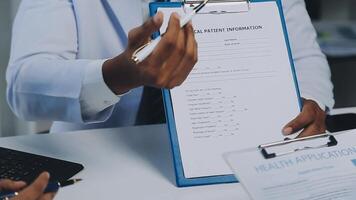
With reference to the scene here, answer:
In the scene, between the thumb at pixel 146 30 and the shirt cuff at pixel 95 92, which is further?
the shirt cuff at pixel 95 92

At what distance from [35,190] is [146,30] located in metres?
0.23

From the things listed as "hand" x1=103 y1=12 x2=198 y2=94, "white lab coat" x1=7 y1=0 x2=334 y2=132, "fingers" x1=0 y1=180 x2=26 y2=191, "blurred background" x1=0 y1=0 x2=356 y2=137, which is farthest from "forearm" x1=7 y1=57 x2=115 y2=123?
"blurred background" x1=0 y1=0 x2=356 y2=137

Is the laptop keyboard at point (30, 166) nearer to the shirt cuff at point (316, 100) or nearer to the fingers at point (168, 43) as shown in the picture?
the fingers at point (168, 43)

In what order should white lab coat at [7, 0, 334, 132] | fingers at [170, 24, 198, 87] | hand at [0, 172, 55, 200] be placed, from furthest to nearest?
white lab coat at [7, 0, 334, 132] < fingers at [170, 24, 198, 87] < hand at [0, 172, 55, 200]

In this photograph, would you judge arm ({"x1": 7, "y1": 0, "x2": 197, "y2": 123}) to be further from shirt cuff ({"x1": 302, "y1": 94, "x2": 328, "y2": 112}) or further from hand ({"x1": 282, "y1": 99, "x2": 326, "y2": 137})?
shirt cuff ({"x1": 302, "y1": 94, "x2": 328, "y2": 112})

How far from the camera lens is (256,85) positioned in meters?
0.78

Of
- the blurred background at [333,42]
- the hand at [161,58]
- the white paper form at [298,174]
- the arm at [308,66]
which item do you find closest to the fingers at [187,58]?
the hand at [161,58]

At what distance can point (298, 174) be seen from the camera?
0.58 meters

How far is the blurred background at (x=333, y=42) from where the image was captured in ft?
5.60

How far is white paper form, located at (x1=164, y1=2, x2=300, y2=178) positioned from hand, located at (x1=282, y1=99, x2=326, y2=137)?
0.4 inches

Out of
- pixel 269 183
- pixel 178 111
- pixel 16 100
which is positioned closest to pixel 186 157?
pixel 178 111

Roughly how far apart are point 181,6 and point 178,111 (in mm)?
166

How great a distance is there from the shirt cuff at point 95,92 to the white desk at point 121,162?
0.08 m

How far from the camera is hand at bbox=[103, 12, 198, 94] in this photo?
61 cm
